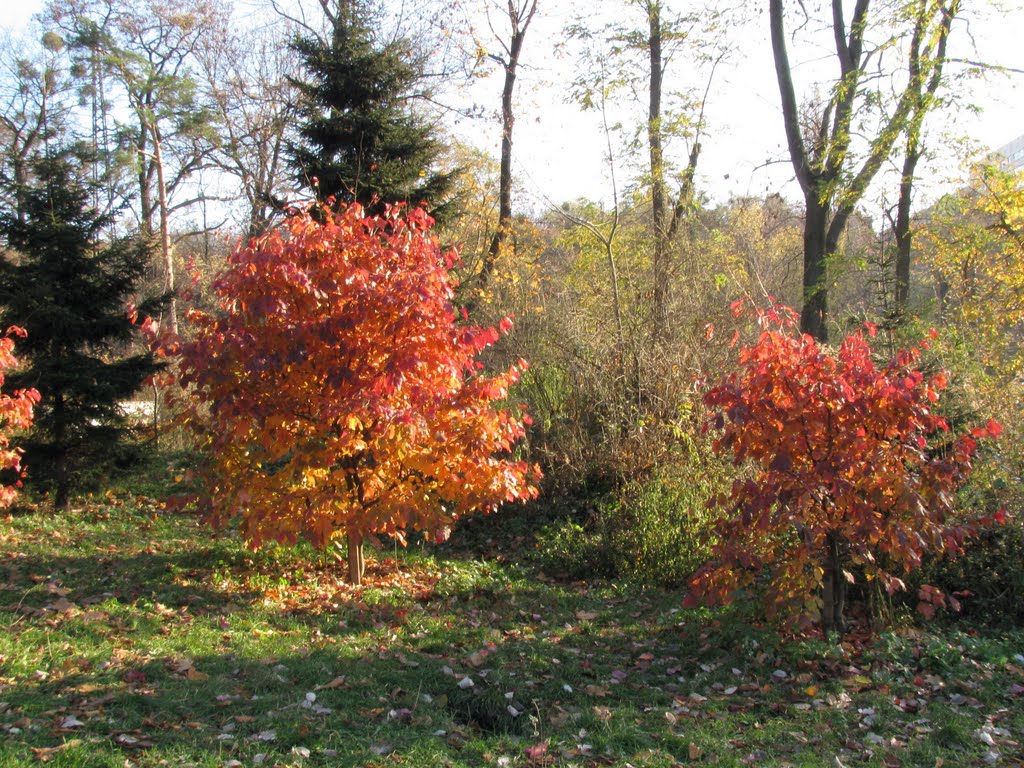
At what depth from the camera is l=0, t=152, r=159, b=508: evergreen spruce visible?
9.31 meters

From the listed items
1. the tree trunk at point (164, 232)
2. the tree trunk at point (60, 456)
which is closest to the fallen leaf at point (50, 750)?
the tree trunk at point (60, 456)

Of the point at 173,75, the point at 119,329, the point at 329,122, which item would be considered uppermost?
the point at 173,75

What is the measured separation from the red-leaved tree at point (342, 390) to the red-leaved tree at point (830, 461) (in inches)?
73.3

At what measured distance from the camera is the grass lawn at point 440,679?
12.3ft

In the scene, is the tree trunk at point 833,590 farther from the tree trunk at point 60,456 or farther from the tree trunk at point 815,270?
the tree trunk at point 60,456

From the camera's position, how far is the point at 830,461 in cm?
504

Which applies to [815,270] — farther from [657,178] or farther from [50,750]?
[50,750]

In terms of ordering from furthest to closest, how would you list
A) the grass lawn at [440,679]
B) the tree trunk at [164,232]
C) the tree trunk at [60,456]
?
the tree trunk at [164,232], the tree trunk at [60,456], the grass lawn at [440,679]

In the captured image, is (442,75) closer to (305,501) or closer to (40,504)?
(40,504)

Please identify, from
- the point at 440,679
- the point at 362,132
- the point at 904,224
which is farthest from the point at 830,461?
the point at 904,224

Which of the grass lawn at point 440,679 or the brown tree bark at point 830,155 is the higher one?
the brown tree bark at point 830,155

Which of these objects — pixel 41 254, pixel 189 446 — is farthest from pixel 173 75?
pixel 41 254

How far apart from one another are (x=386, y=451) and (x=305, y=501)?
0.74 m

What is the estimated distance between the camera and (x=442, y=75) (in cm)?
1986
